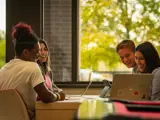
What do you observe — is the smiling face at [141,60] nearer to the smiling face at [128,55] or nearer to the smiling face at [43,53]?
the smiling face at [128,55]

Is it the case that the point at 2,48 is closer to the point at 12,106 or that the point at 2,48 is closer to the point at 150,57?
the point at 12,106

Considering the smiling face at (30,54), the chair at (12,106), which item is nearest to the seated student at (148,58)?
the smiling face at (30,54)

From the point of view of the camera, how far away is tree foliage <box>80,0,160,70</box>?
5.44m

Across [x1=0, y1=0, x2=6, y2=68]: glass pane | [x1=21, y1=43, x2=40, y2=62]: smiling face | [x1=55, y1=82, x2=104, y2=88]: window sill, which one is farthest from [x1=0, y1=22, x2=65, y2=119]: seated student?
[x1=0, y1=0, x2=6, y2=68]: glass pane

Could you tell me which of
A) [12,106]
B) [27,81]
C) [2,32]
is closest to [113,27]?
[2,32]

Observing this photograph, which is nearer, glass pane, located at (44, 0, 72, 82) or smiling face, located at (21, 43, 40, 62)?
smiling face, located at (21, 43, 40, 62)

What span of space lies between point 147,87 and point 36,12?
297cm

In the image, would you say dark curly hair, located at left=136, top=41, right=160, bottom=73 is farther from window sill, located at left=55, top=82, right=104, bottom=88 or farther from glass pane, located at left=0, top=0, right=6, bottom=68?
glass pane, located at left=0, top=0, right=6, bottom=68

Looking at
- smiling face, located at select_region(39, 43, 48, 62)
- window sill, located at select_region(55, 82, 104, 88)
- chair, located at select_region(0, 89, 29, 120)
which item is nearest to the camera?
chair, located at select_region(0, 89, 29, 120)

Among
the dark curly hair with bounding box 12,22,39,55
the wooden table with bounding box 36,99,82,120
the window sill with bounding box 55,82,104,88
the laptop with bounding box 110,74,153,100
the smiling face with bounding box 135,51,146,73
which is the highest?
the dark curly hair with bounding box 12,22,39,55

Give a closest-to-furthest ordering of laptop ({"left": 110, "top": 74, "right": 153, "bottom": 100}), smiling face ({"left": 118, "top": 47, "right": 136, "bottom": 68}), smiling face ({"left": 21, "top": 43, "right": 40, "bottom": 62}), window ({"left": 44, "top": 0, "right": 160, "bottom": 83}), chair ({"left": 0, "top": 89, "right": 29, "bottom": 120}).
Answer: chair ({"left": 0, "top": 89, "right": 29, "bottom": 120}) < laptop ({"left": 110, "top": 74, "right": 153, "bottom": 100}) < smiling face ({"left": 21, "top": 43, "right": 40, "bottom": 62}) < smiling face ({"left": 118, "top": 47, "right": 136, "bottom": 68}) < window ({"left": 44, "top": 0, "right": 160, "bottom": 83})

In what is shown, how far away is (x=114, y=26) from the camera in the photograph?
5.46 m

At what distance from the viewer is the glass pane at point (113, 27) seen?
544 cm

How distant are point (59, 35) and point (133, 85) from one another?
2.80 metres
